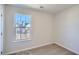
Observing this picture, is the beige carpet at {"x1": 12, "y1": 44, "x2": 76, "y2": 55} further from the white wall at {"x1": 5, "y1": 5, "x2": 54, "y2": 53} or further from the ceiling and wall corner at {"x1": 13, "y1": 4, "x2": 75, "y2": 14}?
the ceiling and wall corner at {"x1": 13, "y1": 4, "x2": 75, "y2": 14}

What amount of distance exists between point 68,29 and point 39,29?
0.51 m

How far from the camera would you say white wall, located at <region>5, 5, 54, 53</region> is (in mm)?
1880

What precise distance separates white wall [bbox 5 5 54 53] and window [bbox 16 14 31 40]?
2.7 inches

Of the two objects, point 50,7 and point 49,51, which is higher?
point 50,7

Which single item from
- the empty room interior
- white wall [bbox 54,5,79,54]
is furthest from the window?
white wall [bbox 54,5,79,54]

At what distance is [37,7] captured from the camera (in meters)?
1.91

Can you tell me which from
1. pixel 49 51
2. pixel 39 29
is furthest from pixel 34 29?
pixel 49 51

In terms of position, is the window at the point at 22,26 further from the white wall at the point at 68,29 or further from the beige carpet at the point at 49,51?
the white wall at the point at 68,29

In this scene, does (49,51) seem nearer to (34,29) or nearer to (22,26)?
(34,29)

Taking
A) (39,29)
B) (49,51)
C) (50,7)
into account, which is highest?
(50,7)

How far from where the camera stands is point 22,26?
1926 millimetres
